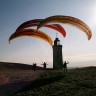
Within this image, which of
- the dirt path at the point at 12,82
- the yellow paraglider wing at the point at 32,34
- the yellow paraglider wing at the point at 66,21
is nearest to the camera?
the dirt path at the point at 12,82

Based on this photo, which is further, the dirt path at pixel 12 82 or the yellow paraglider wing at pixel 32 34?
the yellow paraglider wing at pixel 32 34

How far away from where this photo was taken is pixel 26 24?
13.8 metres

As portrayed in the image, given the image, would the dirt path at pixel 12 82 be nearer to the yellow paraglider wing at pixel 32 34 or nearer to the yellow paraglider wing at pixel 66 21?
the yellow paraglider wing at pixel 32 34

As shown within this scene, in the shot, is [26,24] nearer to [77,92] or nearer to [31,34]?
[31,34]

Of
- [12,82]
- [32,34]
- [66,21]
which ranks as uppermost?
[66,21]

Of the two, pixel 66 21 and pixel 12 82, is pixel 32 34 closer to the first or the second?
pixel 66 21

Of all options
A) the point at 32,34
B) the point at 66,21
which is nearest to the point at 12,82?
the point at 32,34

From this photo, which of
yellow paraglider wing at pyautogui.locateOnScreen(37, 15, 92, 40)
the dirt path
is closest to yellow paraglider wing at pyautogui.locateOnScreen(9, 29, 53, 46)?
yellow paraglider wing at pyautogui.locateOnScreen(37, 15, 92, 40)

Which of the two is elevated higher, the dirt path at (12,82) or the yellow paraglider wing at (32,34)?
the yellow paraglider wing at (32,34)

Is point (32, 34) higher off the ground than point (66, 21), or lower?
lower

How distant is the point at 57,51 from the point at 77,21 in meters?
19.6

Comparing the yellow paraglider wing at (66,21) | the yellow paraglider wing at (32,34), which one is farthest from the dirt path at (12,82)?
the yellow paraglider wing at (66,21)

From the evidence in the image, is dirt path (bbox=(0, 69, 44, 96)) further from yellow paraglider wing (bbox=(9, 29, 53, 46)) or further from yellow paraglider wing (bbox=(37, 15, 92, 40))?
yellow paraglider wing (bbox=(37, 15, 92, 40))

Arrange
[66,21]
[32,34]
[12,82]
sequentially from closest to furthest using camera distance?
[66,21] → [12,82] → [32,34]
